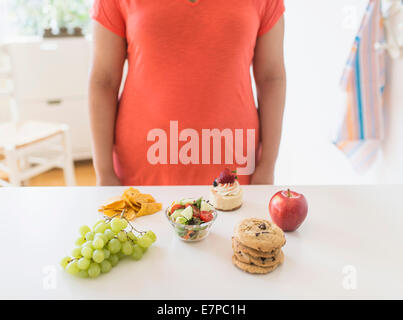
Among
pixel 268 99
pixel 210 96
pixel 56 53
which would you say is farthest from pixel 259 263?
pixel 56 53

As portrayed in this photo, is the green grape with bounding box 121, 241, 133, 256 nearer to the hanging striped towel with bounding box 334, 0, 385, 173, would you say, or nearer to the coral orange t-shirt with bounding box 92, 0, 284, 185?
the coral orange t-shirt with bounding box 92, 0, 284, 185

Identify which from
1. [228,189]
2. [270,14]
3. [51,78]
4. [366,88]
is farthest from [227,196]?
[51,78]

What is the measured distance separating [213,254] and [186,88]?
0.55 meters

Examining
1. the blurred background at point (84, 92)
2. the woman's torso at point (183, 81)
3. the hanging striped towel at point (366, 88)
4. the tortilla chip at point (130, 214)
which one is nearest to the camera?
the tortilla chip at point (130, 214)

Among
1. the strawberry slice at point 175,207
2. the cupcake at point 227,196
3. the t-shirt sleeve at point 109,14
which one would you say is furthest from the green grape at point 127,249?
the t-shirt sleeve at point 109,14

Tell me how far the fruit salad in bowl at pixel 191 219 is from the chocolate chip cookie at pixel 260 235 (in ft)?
0.25

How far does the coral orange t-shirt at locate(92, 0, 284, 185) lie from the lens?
1.01 m

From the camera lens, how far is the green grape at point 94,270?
61cm

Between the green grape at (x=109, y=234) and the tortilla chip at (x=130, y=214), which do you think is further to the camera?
the tortilla chip at (x=130, y=214)

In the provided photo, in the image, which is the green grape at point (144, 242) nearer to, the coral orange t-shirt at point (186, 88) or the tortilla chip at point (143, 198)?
the tortilla chip at point (143, 198)

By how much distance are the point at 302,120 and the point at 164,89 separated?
1298 mm

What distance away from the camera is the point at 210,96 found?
108cm

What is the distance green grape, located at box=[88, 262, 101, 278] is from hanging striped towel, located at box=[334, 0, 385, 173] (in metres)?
1.11
